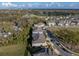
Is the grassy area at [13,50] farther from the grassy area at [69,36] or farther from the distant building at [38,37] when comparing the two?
the grassy area at [69,36]

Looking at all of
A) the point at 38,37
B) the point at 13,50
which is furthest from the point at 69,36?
the point at 13,50

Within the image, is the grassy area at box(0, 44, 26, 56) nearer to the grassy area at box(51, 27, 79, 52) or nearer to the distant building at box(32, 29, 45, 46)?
the distant building at box(32, 29, 45, 46)

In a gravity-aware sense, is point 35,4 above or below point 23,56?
above

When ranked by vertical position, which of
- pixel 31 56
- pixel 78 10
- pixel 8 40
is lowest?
pixel 31 56

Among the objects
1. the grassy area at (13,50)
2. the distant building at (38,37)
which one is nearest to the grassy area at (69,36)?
the distant building at (38,37)

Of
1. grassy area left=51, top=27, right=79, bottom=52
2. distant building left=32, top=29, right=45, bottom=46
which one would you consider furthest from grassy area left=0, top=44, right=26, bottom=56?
grassy area left=51, top=27, right=79, bottom=52

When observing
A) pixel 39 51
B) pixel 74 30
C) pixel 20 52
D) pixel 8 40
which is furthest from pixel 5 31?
pixel 74 30

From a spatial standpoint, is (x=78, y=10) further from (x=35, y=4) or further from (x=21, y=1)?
(x=21, y=1)

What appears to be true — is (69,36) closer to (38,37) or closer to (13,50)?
(38,37)
